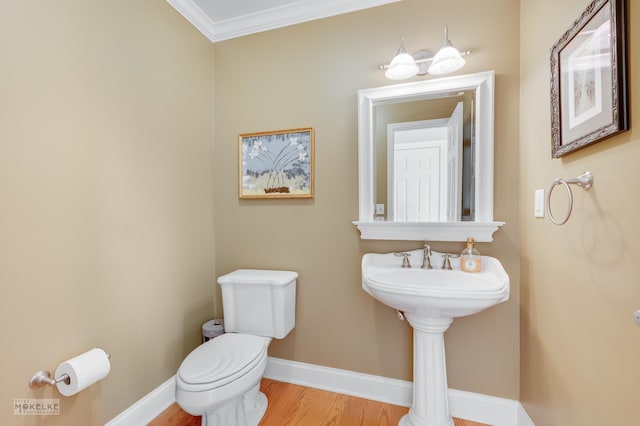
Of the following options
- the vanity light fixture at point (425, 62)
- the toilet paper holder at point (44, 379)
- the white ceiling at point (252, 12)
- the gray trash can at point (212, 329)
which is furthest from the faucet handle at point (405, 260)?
the toilet paper holder at point (44, 379)

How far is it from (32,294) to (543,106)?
2.21 metres

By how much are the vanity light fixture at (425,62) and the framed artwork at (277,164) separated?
Answer: 588 mm

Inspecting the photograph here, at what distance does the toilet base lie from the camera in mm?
1294

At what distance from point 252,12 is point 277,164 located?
998 millimetres

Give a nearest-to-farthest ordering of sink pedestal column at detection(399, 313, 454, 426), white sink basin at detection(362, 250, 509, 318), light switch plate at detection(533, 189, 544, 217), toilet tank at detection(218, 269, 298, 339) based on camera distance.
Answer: white sink basin at detection(362, 250, 509, 318) → light switch plate at detection(533, 189, 544, 217) → sink pedestal column at detection(399, 313, 454, 426) → toilet tank at detection(218, 269, 298, 339)

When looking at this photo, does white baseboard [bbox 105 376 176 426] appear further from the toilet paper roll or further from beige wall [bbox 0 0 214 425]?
the toilet paper roll

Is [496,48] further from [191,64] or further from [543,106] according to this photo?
[191,64]

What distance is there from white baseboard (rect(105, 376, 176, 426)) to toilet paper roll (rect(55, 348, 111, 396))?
372mm

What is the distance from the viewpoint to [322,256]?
177 cm

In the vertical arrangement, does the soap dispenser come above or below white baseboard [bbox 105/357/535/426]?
above

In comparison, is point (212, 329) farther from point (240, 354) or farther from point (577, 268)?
point (577, 268)

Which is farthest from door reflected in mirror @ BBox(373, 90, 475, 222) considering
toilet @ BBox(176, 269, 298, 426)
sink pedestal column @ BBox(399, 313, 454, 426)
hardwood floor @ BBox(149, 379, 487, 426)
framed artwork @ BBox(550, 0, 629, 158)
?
hardwood floor @ BBox(149, 379, 487, 426)

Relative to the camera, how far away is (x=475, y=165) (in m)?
1.48

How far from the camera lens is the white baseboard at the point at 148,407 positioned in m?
1.37
